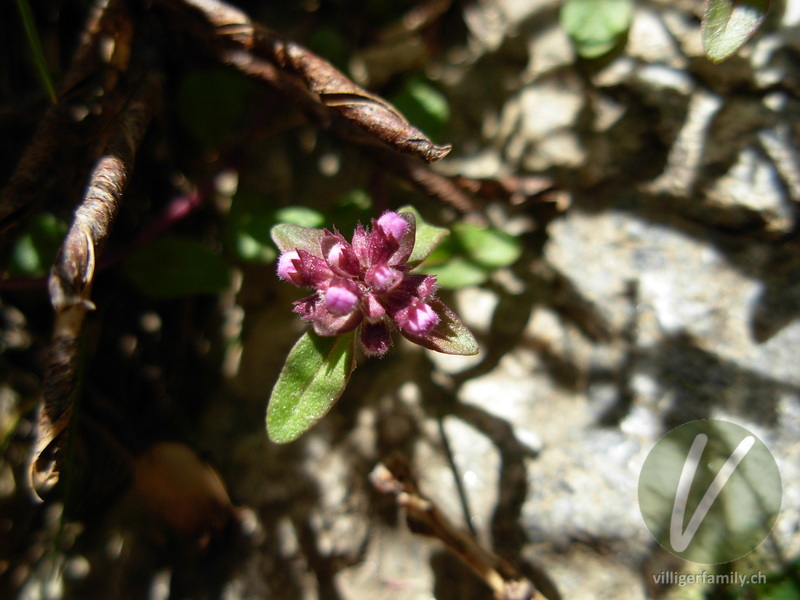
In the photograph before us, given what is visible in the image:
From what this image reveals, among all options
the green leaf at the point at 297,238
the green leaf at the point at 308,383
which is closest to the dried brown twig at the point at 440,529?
the green leaf at the point at 308,383

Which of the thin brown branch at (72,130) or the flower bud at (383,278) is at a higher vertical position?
the flower bud at (383,278)

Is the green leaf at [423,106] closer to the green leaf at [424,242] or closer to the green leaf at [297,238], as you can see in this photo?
the green leaf at [424,242]

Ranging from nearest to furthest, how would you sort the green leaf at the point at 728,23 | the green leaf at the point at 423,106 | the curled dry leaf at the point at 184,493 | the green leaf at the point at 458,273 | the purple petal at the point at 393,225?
1. the purple petal at the point at 393,225
2. the green leaf at the point at 728,23
3. the green leaf at the point at 458,273
4. the curled dry leaf at the point at 184,493
5. the green leaf at the point at 423,106

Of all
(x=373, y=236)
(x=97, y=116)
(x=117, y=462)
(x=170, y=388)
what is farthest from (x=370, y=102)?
(x=117, y=462)
